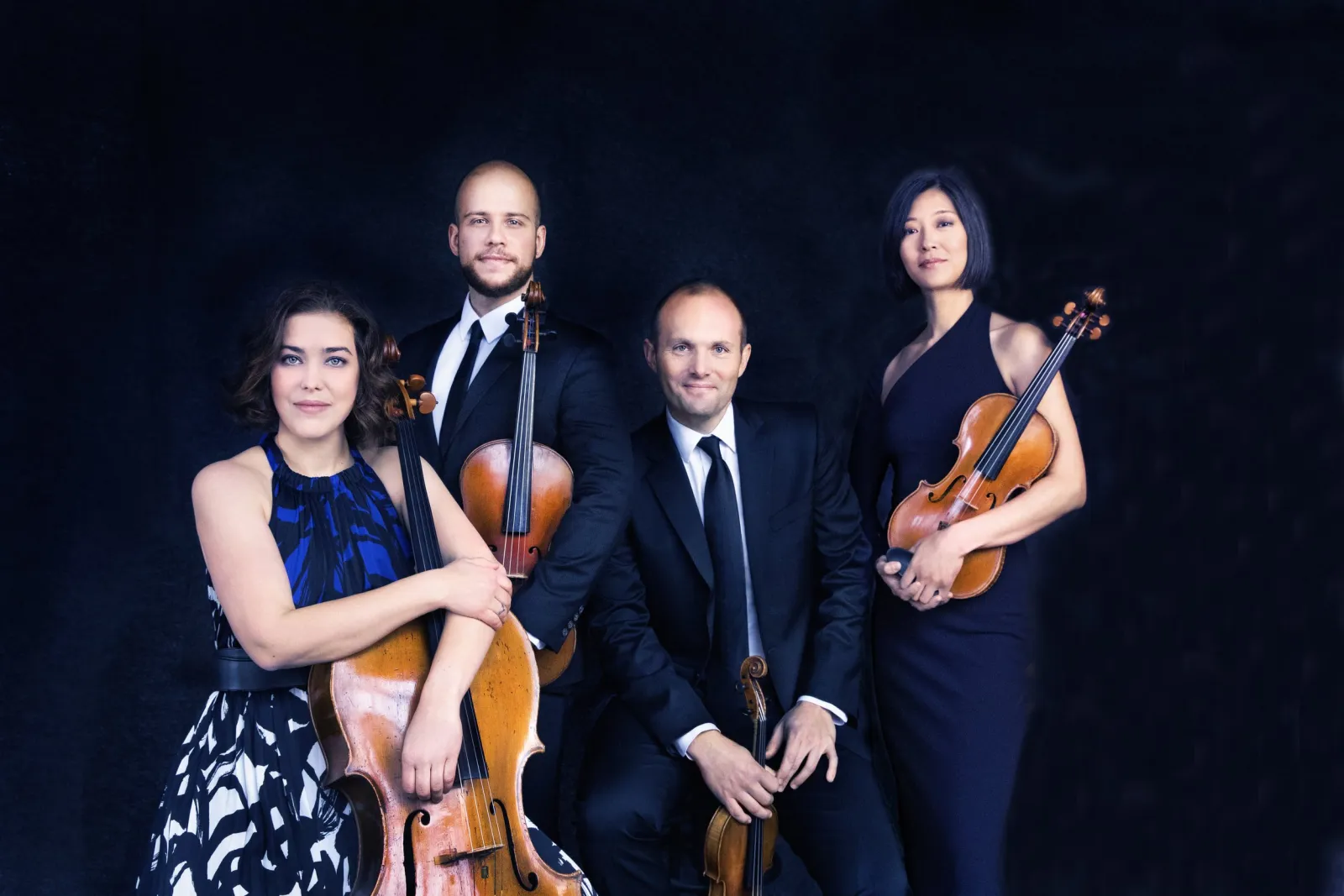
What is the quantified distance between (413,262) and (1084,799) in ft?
7.99

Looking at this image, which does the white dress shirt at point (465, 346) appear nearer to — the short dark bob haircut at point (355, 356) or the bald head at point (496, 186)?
the bald head at point (496, 186)

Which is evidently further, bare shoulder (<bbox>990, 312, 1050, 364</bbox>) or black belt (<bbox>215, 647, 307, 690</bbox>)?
bare shoulder (<bbox>990, 312, 1050, 364</bbox>)

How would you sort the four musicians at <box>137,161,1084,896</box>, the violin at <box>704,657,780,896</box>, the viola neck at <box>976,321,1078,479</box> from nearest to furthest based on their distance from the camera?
the violin at <box>704,657,780,896</box>
the four musicians at <box>137,161,1084,896</box>
the viola neck at <box>976,321,1078,479</box>

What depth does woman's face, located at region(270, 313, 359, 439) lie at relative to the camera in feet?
7.14

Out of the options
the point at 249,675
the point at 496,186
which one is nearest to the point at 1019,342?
the point at 496,186

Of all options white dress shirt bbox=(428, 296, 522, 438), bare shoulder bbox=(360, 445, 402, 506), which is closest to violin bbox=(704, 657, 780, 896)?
bare shoulder bbox=(360, 445, 402, 506)

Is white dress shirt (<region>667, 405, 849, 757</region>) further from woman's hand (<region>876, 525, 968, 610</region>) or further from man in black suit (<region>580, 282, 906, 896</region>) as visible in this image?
woman's hand (<region>876, 525, 968, 610</region>)

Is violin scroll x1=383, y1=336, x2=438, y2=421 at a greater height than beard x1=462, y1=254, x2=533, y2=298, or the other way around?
beard x1=462, y1=254, x2=533, y2=298

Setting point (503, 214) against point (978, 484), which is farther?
point (503, 214)

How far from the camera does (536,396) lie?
2.78m

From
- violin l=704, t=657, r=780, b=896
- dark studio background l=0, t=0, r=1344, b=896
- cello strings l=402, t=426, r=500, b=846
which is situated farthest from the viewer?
dark studio background l=0, t=0, r=1344, b=896

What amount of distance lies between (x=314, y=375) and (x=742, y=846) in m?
1.20

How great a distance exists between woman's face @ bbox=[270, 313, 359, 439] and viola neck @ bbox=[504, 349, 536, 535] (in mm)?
418

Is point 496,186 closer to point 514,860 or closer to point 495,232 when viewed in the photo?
point 495,232
